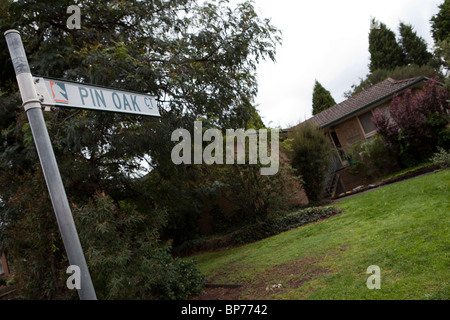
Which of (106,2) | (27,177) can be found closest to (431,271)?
(27,177)

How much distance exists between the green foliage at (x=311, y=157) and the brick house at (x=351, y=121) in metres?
4.49

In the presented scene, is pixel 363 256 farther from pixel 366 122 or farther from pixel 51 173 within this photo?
pixel 366 122

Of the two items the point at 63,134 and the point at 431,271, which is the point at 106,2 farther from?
the point at 431,271

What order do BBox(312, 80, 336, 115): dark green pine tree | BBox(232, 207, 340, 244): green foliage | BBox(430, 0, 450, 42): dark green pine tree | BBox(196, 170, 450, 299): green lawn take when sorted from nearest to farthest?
BBox(196, 170, 450, 299): green lawn → BBox(232, 207, 340, 244): green foliage → BBox(430, 0, 450, 42): dark green pine tree → BBox(312, 80, 336, 115): dark green pine tree

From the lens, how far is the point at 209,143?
10.0 meters

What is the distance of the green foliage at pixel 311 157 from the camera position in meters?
15.8

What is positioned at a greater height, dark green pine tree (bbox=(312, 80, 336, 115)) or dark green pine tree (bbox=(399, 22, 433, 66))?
dark green pine tree (bbox=(399, 22, 433, 66))

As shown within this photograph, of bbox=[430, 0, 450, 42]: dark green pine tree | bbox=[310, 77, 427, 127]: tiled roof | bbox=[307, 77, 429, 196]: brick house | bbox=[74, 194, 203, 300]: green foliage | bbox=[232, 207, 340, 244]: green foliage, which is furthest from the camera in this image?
bbox=[430, 0, 450, 42]: dark green pine tree

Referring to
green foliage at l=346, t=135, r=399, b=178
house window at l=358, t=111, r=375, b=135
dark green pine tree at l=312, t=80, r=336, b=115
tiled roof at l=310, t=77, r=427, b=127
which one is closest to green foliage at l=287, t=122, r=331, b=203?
green foliage at l=346, t=135, r=399, b=178

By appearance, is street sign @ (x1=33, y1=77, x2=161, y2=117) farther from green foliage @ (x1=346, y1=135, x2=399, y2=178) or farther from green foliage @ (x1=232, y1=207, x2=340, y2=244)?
green foliage @ (x1=346, y1=135, x2=399, y2=178)

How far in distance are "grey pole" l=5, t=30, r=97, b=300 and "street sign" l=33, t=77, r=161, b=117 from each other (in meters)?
0.10

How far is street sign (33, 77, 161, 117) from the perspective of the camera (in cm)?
283

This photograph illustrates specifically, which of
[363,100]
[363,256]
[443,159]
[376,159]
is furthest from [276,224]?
[363,100]

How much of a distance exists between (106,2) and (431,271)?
30.5 feet
